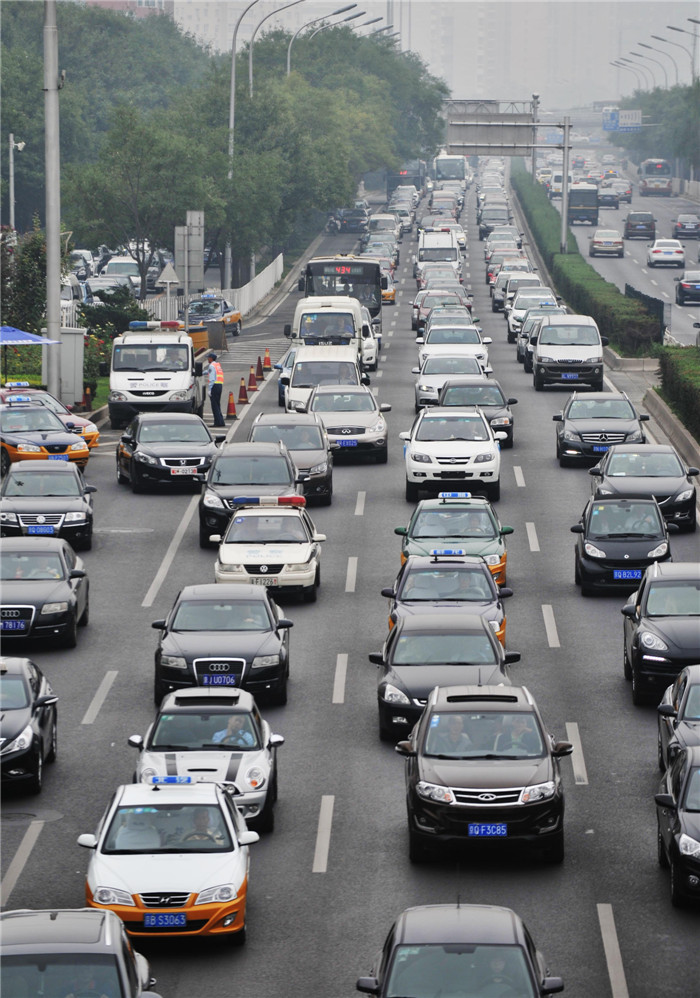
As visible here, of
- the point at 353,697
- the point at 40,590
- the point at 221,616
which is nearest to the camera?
the point at 221,616

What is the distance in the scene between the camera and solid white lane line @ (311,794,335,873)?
1836 cm

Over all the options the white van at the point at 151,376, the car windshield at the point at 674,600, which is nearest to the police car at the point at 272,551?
the car windshield at the point at 674,600

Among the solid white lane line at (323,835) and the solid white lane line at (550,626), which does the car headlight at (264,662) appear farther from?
the solid white lane line at (550,626)

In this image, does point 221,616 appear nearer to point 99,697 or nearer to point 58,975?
point 99,697

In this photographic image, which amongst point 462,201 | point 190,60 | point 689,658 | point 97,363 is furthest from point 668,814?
point 190,60

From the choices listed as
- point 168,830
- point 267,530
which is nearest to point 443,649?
point 168,830

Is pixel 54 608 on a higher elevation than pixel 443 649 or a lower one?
lower

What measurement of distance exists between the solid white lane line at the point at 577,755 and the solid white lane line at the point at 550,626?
381cm

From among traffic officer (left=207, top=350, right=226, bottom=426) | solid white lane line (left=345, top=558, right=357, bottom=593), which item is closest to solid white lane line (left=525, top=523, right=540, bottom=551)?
solid white lane line (left=345, top=558, right=357, bottom=593)

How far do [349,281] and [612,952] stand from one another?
47.6m

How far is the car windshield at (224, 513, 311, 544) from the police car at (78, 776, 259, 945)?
38.9ft

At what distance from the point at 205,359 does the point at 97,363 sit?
6.92 metres

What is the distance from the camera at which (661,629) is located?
23547 mm

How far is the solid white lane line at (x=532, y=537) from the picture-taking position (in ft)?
108
